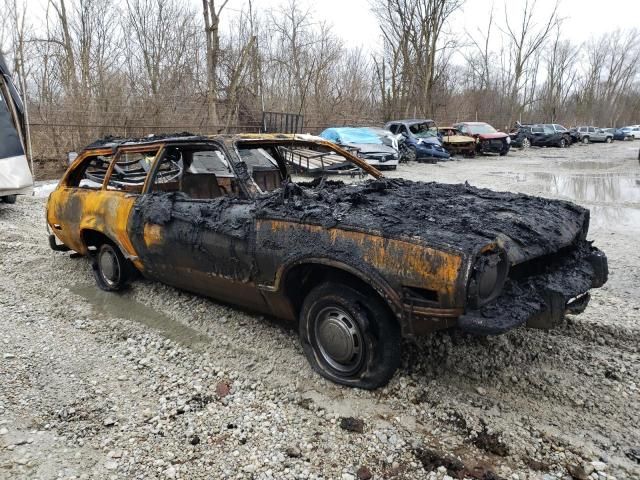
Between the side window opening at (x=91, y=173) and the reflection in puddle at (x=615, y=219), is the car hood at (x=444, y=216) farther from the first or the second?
the reflection in puddle at (x=615, y=219)

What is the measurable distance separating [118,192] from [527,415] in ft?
12.2

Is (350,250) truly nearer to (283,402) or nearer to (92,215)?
(283,402)

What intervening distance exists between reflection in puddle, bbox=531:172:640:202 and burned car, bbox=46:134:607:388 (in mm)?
7757

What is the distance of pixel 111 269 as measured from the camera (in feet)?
15.2

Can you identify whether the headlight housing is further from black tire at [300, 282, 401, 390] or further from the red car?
the red car

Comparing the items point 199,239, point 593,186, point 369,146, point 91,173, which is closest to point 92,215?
point 91,173

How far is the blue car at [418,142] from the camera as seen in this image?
1912cm

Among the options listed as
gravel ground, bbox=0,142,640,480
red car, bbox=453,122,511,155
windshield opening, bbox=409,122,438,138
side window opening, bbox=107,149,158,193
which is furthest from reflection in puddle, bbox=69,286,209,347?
red car, bbox=453,122,511,155

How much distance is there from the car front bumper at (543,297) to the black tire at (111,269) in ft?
11.0

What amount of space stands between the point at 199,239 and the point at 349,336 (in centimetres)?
136

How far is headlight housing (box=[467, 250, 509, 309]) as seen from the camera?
2350 millimetres

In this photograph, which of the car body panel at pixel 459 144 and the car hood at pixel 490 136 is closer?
the car body panel at pixel 459 144

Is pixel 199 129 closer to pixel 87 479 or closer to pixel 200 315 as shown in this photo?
pixel 200 315

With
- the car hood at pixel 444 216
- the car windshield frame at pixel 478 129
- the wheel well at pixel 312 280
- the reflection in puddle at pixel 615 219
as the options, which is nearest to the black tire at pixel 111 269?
the car hood at pixel 444 216
